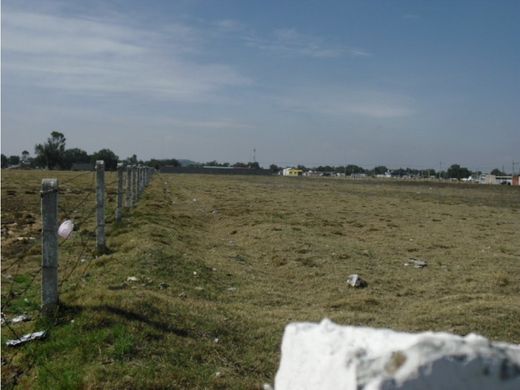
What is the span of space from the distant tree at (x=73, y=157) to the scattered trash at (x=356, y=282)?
111m

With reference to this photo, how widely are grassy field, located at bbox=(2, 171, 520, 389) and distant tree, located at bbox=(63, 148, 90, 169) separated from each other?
103 meters

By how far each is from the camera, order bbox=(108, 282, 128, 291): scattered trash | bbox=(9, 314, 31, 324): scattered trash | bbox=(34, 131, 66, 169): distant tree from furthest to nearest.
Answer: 1. bbox=(34, 131, 66, 169): distant tree
2. bbox=(108, 282, 128, 291): scattered trash
3. bbox=(9, 314, 31, 324): scattered trash

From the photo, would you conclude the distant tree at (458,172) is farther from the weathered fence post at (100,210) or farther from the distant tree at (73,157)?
the weathered fence post at (100,210)

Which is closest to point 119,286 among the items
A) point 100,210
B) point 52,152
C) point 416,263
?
point 100,210

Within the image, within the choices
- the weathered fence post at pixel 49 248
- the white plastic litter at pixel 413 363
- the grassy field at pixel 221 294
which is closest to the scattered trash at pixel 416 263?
the grassy field at pixel 221 294

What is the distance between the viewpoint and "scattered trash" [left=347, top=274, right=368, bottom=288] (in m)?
9.40

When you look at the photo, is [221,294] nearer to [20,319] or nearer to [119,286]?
[119,286]

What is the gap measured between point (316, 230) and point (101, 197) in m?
7.38

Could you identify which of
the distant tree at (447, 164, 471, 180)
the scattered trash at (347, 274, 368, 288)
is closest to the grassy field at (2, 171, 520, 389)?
the scattered trash at (347, 274, 368, 288)

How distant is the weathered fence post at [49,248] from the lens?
6.08m

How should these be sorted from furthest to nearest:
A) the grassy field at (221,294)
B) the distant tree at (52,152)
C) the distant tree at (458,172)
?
the distant tree at (458,172)
the distant tree at (52,152)
the grassy field at (221,294)

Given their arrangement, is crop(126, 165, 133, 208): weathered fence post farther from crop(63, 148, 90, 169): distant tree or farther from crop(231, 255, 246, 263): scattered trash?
crop(63, 148, 90, 169): distant tree

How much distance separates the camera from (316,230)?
647 inches

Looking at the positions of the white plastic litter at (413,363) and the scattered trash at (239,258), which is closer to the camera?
the white plastic litter at (413,363)
